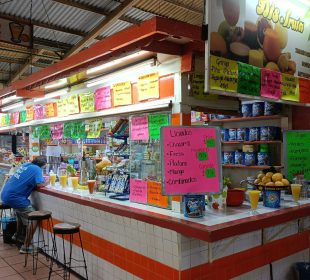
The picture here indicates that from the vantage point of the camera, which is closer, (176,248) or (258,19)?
(176,248)

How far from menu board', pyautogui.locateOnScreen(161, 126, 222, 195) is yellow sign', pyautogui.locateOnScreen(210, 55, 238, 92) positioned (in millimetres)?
426

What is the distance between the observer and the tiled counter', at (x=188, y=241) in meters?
2.94

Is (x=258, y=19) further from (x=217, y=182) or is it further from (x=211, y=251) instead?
(x=211, y=251)

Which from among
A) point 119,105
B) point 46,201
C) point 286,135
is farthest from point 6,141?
point 286,135

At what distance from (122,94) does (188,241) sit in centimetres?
208

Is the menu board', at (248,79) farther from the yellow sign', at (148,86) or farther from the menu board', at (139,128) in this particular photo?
the menu board', at (139,128)

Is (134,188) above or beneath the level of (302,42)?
beneath

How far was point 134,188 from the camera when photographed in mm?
3896

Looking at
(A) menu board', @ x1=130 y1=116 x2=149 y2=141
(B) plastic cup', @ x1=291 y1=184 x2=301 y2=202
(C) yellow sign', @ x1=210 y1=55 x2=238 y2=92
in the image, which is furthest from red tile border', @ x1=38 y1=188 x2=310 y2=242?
(C) yellow sign', @ x1=210 y1=55 x2=238 y2=92

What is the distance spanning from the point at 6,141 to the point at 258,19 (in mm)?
9717

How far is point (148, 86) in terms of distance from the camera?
379 centimetres

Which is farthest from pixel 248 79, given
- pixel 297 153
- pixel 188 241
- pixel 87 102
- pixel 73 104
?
pixel 73 104

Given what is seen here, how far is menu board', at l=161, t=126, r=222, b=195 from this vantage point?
2984 millimetres

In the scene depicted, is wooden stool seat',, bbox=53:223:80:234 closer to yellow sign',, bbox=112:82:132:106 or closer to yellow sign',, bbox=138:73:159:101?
yellow sign',, bbox=112:82:132:106
